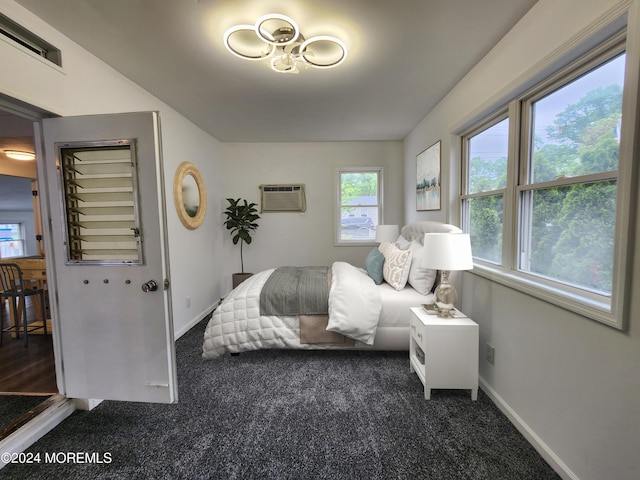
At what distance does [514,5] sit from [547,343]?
Answer: 1985mm

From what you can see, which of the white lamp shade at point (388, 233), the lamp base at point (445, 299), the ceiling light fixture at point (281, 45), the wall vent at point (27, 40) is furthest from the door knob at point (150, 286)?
the white lamp shade at point (388, 233)

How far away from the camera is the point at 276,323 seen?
2.50m

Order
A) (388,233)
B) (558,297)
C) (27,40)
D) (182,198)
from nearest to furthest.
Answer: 1. (558,297)
2. (27,40)
3. (182,198)
4. (388,233)

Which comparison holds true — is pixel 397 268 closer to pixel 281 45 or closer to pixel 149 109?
pixel 281 45

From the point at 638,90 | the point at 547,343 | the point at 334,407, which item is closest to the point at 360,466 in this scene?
the point at 334,407

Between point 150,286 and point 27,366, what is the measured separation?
1.79m

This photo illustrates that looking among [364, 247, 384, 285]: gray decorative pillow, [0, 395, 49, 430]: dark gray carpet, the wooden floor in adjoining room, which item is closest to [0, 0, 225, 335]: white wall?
the wooden floor in adjoining room

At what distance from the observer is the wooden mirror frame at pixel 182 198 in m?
3.10

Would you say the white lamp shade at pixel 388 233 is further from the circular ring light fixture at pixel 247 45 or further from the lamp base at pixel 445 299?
the circular ring light fixture at pixel 247 45

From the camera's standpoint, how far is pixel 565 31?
1346 mm

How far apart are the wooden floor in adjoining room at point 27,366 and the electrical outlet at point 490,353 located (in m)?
3.30

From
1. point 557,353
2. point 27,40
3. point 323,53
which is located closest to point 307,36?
point 323,53

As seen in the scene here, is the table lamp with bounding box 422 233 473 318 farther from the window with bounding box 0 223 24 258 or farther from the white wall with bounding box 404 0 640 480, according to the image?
the window with bounding box 0 223 24 258

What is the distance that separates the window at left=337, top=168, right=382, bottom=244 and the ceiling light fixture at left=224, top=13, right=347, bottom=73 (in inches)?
99.0
